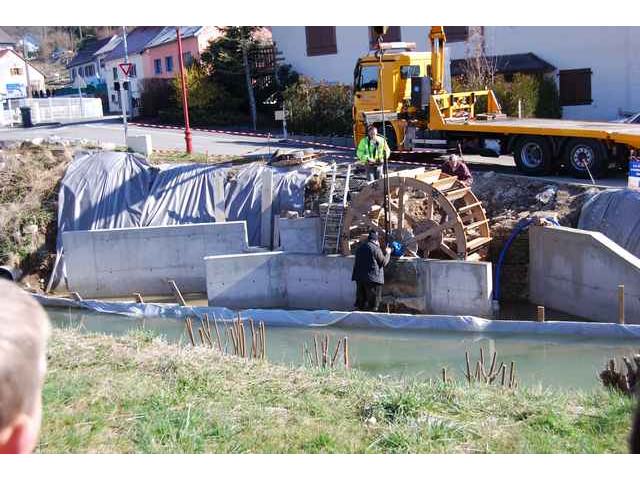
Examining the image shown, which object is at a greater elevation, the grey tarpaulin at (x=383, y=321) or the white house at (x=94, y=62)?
the white house at (x=94, y=62)

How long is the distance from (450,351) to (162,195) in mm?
10086

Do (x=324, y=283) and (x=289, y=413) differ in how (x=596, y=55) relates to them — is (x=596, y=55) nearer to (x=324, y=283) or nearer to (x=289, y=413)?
(x=324, y=283)

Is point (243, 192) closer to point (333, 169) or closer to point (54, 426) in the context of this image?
point (333, 169)

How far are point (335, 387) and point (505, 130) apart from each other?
43.1 ft

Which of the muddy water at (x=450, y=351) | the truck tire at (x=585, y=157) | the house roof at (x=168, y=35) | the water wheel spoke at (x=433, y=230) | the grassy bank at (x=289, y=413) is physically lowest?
the muddy water at (x=450, y=351)

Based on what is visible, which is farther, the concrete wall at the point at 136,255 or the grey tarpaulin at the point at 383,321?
the concrete wall at the point at 136,255

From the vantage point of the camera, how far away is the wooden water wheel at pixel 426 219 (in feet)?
50.5

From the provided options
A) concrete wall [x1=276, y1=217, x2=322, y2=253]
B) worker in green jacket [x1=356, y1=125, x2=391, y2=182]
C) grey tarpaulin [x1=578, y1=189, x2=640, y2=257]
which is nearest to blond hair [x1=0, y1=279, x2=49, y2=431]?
grey tarpaulin [x1=578, y1=189, x2=640, y2=257]

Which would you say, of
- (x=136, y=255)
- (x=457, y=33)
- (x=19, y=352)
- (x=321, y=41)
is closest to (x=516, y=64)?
(x=457, y=33)

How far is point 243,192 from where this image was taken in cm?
1973

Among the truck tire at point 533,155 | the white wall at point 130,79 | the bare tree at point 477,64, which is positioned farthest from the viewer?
the white wall at point 130,79

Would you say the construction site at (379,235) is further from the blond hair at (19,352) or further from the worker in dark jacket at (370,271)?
the blond hair at (19,352)

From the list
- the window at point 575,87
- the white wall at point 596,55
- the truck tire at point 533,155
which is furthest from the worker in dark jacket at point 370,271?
the window at point 575,87

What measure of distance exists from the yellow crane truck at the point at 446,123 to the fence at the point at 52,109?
27313 millimetres
